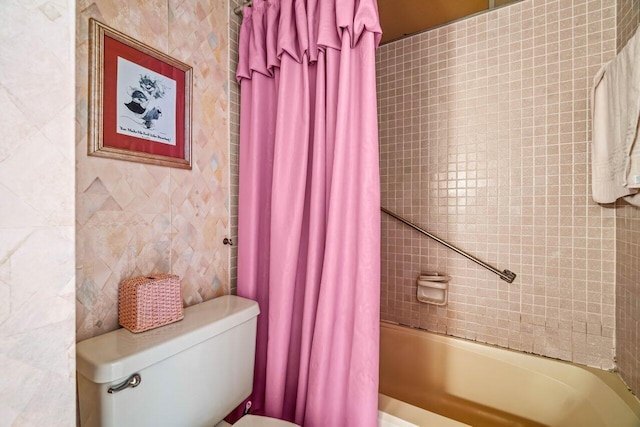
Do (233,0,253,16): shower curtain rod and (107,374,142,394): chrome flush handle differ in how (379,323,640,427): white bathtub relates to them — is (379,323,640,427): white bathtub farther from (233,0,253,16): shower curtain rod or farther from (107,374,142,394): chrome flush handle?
(233,0,253,16): shower curtain rod

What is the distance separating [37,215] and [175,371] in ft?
2.14

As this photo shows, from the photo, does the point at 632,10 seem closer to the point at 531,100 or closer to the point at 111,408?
the point at 531,100

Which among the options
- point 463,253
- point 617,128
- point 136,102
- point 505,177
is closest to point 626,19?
point 617,128

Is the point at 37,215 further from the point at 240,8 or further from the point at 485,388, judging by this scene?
the point at 485,388

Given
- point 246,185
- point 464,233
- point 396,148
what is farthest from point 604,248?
point 246,185

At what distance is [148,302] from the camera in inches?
34.3

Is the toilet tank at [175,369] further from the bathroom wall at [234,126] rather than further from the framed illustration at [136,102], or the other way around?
the framed illustration at [136,102]

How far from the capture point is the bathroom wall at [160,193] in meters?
0.83

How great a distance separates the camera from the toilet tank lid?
0.70 meters

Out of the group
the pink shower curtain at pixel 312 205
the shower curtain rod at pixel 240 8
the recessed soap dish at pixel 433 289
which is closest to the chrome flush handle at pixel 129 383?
the pink shower curtain at pixel 312 205

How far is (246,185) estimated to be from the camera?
1286 mm

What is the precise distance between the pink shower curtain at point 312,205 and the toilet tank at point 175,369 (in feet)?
0.50

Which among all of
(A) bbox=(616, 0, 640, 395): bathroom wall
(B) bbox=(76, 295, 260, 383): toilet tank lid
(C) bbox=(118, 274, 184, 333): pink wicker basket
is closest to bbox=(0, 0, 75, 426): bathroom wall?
(B) bbox=(76, 295, 260, 383): toilet tank lid

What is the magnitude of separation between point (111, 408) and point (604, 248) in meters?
1.91
